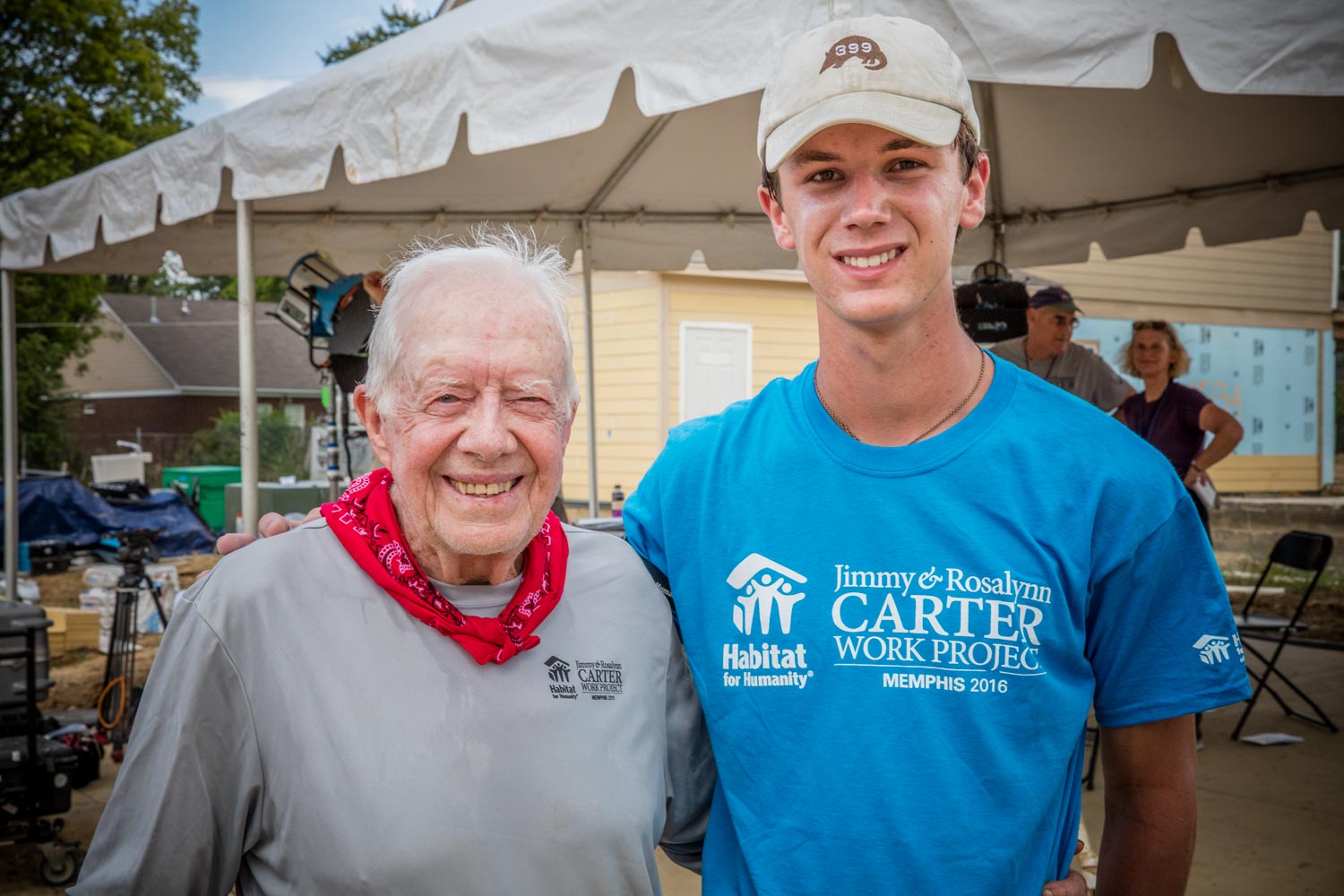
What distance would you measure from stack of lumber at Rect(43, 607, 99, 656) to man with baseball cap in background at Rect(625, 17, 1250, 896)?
903 centimetres

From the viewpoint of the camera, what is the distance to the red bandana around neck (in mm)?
1494

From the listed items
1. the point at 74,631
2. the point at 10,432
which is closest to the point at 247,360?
the point at 10,432

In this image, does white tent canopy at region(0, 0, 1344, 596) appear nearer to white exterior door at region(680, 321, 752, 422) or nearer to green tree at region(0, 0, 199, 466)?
white exterior door at region(680, 321, 752, 422)

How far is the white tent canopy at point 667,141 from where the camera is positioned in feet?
9.93

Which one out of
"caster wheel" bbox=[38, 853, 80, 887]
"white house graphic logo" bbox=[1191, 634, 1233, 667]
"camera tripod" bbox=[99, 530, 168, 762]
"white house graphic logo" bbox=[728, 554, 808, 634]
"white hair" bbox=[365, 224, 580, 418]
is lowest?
"caster wheel" bbox=[38, 853, 80, 887]

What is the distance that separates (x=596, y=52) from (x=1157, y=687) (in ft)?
9.29

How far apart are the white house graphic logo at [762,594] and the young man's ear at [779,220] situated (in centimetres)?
48

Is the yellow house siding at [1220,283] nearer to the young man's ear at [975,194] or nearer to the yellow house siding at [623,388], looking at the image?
the yellow house siding at [623,388]

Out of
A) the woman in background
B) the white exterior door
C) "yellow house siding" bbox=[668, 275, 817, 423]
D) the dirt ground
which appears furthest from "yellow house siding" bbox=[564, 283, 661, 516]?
the woman in background

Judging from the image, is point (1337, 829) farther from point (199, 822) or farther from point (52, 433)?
point (52, 433)

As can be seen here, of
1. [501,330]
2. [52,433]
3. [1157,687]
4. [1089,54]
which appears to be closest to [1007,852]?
[1157,687]

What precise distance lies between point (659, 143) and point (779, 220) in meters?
4.63

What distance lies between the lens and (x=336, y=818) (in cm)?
139

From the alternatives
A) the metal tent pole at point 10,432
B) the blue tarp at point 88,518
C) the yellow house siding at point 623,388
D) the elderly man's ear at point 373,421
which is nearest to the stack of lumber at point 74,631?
the metal tent pole at point 10,432
